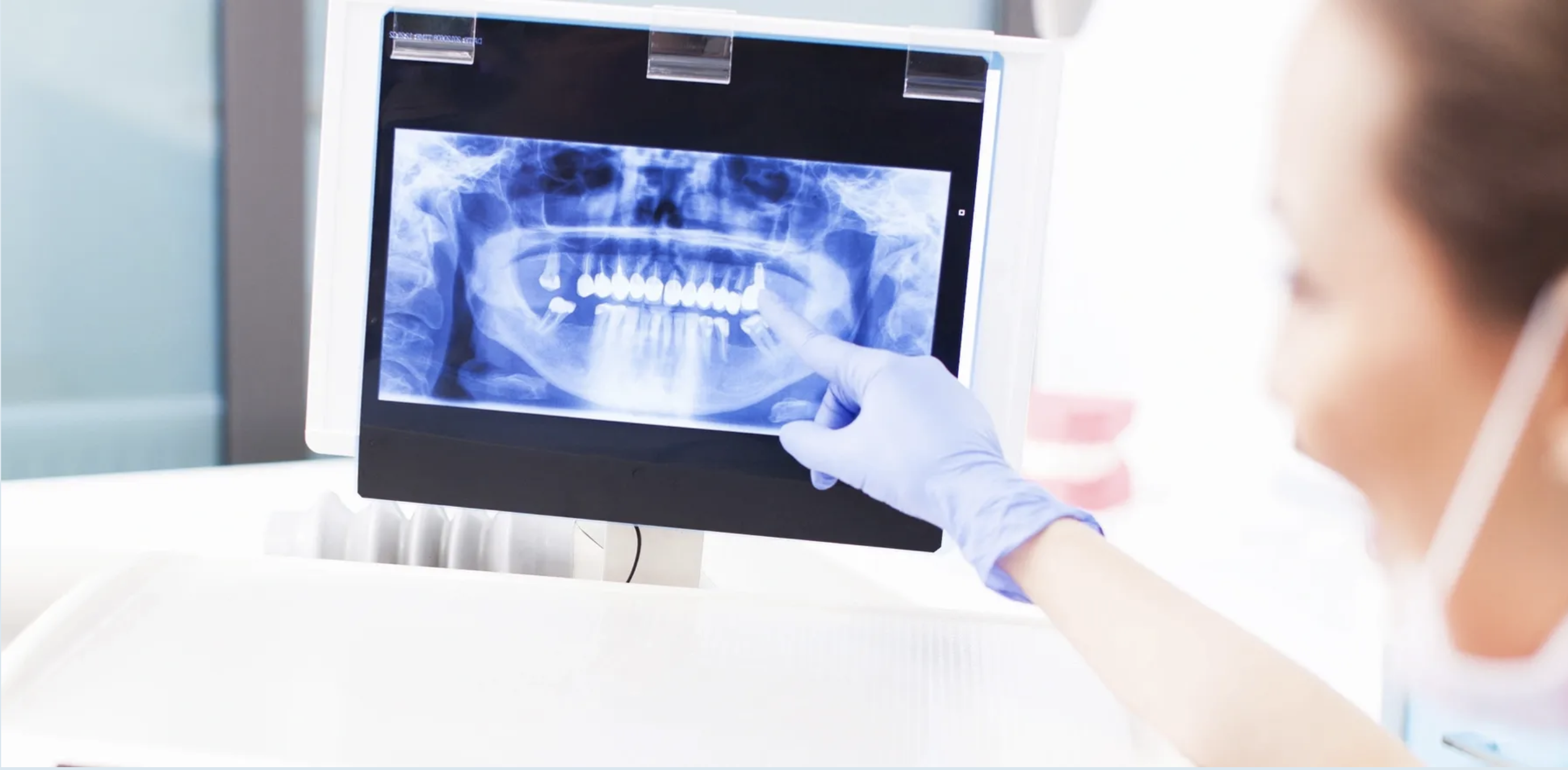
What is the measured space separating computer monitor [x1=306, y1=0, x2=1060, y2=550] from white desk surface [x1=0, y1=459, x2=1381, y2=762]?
0.74 ft

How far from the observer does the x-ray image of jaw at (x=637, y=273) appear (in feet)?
2.87

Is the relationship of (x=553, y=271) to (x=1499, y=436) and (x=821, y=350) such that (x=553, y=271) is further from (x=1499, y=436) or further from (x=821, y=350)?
(x=1499, y=436)

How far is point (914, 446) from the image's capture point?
833 mm

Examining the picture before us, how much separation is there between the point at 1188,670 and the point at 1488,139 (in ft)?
1.17

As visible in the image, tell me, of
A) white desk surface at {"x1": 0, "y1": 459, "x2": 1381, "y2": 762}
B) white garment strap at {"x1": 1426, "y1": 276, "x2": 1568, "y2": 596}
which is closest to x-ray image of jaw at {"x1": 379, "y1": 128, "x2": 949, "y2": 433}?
white desk surface at {"x1": 0, "y1": 459, "x2": 1381, "y2": 762}

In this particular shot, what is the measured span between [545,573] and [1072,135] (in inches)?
66.2

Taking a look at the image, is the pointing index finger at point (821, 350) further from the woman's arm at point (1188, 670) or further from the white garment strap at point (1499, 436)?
the white garment strap at point (1499, 436)

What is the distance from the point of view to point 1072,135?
232cm

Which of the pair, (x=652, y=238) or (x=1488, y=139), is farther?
(x=652, y=238)

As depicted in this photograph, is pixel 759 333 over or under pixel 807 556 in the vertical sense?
over

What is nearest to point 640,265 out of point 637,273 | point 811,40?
point 637,273

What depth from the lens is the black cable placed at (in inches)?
39.0

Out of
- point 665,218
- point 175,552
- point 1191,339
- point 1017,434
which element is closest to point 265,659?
point 175,552

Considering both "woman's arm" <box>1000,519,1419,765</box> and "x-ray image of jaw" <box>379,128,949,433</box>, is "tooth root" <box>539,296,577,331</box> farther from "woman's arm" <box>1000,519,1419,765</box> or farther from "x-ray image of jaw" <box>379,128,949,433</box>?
"woman's arm" <box>1000,519,1419,765</box>
